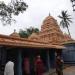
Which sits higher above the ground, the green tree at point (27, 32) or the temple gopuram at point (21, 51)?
the green tree at point (27, 32)

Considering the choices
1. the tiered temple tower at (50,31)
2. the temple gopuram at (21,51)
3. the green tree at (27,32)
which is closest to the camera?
the temple gopuram at (21,51)

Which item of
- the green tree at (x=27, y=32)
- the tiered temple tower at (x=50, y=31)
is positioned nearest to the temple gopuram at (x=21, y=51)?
the tiered temple tower at (x=50, y=31)

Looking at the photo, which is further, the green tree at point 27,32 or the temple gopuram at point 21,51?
the green tree at point 27,32

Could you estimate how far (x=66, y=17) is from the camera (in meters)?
50.9

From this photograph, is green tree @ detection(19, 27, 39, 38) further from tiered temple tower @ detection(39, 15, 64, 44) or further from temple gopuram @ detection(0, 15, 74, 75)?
temple gopuram @ detection(0, 15, 74, 75)

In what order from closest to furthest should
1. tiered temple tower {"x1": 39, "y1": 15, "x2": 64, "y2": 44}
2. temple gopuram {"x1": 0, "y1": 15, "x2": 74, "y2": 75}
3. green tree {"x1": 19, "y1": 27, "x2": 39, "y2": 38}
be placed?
temple gopuram {"x1": 0, "y1": 15, "x2": 74, "y2": 75}, tiered temple tower {"x1": 39, "y1": 15, "x2": 64, "y2": 44}, green tree {"x1": 19, "y1": 27, "x2": 39, "y2": 38}

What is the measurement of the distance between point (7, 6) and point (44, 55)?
6.26 metres

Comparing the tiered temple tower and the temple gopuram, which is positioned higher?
the tiered temple tower

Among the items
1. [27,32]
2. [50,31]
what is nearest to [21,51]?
[50,31]

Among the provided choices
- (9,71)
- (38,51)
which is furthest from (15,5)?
(9,71)

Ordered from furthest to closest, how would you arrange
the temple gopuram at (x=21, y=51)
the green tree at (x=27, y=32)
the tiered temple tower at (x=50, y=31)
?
the green tree at (x=27, y=32)
the tiered temple tower at (x=50, y=31)
the temple gopuram at (x=21, y=51)

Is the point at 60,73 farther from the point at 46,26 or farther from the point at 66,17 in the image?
the point at 66,17

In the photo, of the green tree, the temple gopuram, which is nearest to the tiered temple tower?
the green tree

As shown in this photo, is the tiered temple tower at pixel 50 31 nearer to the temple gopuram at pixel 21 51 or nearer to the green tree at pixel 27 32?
the green tree at pixel 27 32
